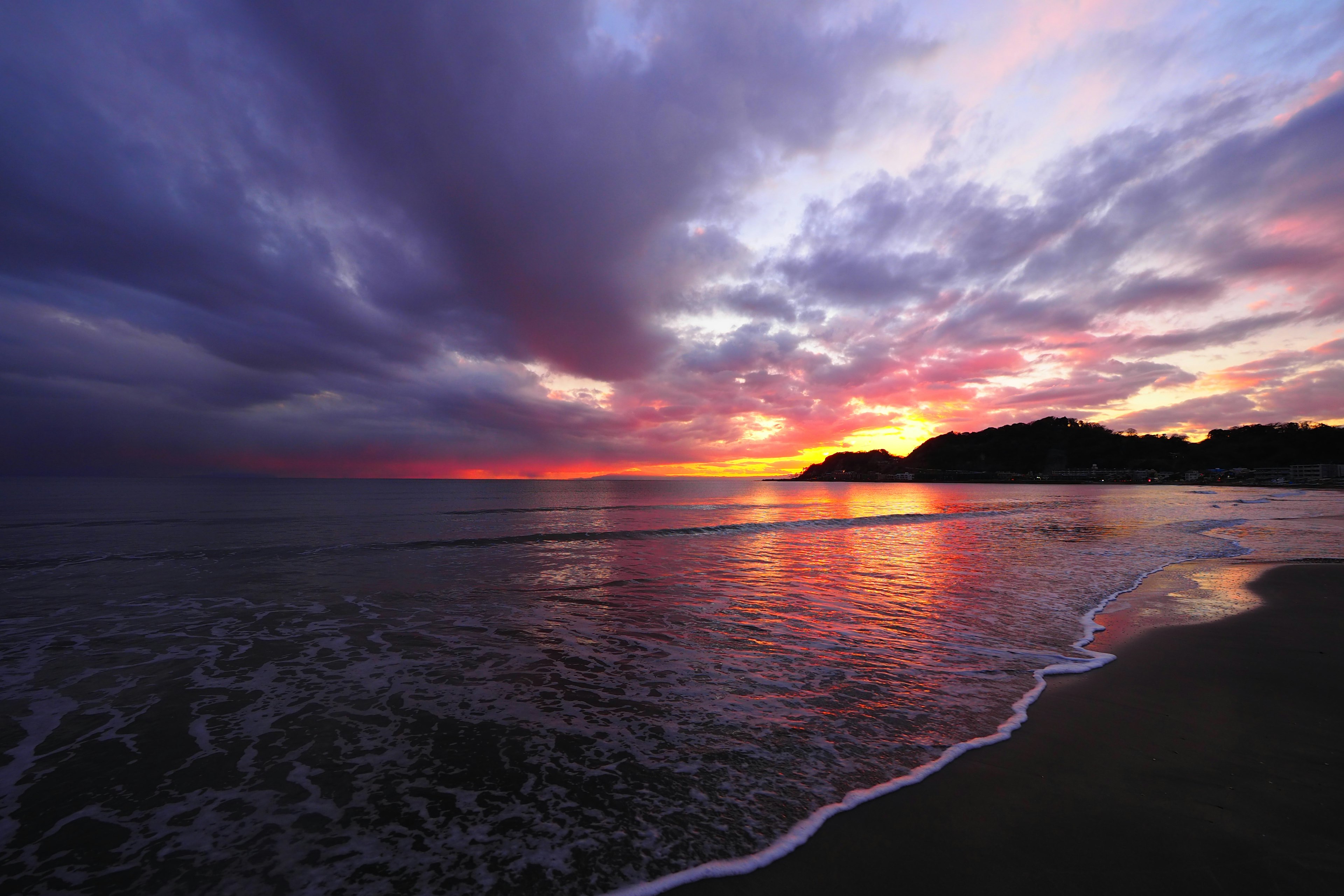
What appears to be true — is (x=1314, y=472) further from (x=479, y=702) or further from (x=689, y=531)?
(x=479, y=702)

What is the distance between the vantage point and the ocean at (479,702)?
12.1 ft

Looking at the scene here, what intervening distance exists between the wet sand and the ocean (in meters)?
0.40

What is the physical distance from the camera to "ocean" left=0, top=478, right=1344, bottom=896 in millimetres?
3688

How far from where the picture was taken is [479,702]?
6297mm

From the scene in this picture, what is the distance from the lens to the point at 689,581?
47.1 ft

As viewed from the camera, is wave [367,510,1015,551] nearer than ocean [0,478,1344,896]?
No

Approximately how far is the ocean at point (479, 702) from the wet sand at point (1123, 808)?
398 mm

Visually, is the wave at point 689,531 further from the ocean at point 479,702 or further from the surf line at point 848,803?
the surf line at point 848,803

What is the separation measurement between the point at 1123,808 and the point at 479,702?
21.0 ft

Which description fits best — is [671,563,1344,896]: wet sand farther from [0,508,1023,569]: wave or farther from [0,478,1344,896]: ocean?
[0,508,1023,569]: wave

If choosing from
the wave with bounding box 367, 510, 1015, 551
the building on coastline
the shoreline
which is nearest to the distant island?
the building on coastline

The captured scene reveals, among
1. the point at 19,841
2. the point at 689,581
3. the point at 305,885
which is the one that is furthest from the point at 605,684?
the point at 689,581

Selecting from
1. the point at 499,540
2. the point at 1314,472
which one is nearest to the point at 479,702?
the point at 499,540

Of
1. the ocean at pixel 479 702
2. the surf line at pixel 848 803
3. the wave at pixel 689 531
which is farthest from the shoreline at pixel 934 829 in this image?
the wave at pixel 689 531
